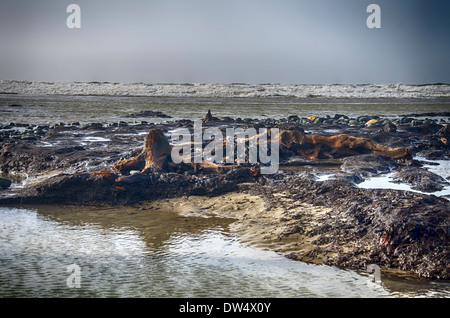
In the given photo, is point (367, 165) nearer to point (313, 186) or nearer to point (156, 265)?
point (313, 186)

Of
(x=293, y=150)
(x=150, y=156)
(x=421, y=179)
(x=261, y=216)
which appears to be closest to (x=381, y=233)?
(x=261, y=216)

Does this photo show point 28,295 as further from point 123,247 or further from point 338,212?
point 338,212

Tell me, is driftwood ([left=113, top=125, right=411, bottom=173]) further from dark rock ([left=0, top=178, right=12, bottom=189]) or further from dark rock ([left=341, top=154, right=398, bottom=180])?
dark rock ([left=0, top=178, right=12, bottom=189])

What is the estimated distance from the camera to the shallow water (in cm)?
466

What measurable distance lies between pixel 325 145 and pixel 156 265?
7650mm

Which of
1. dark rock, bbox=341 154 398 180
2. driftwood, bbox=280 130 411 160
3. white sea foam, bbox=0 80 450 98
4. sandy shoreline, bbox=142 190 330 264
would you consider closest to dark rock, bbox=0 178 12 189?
sandy shoreline, bbox=142 190 330 264

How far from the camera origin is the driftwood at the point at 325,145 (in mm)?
11742

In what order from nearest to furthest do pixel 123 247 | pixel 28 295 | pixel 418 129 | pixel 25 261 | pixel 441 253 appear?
pixel 28 295 → pixel 441 253 → pixel 25 261 → pixel 123 247 → pixel 418 129

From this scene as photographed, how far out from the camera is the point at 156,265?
536cm

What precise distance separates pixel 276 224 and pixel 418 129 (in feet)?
39.3

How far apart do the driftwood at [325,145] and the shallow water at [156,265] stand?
5236 mm

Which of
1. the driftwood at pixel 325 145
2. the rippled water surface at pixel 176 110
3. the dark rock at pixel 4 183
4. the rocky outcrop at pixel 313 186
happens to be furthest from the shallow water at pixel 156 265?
the rippled water surface at pixel 176 110
